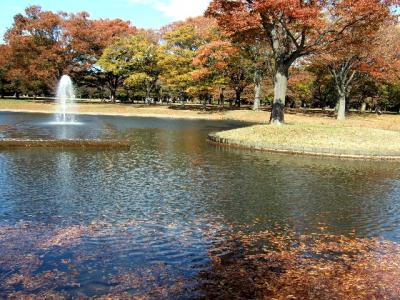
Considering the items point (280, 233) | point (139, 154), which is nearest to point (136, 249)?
point (280, 233)

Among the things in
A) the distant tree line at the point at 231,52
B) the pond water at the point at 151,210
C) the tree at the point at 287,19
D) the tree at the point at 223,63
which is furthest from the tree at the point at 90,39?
the pond water at the point at 151,210

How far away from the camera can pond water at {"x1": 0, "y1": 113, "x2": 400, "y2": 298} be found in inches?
267

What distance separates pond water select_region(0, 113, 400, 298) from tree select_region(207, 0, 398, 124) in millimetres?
10262

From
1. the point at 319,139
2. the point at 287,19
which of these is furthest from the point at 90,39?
the point at 319,139

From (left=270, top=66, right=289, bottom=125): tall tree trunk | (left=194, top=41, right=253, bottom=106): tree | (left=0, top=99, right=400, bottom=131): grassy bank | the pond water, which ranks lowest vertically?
the pond water

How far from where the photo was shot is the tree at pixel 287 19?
25.4 metres

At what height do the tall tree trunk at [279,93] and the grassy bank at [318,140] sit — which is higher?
the tall tree trunk at [279,93]

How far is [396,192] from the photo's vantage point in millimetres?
13852

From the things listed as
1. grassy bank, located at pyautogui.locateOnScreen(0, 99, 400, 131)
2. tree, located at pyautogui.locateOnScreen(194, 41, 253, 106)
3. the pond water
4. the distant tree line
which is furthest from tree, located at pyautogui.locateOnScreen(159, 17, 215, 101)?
the pond water

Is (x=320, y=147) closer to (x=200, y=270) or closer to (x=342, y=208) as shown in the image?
(x=342, y=208)

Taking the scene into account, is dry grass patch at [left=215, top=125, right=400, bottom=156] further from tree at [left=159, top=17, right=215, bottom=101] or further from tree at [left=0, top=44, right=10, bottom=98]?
tree at [left=0, top=44, right=10, bottom=98]

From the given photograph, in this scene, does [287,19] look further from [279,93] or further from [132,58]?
[132,58]

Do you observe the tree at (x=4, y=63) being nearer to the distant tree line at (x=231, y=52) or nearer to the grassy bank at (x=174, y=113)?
the distant tree line at (x=231, y=52)

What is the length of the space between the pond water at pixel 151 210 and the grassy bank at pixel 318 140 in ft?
7.57
